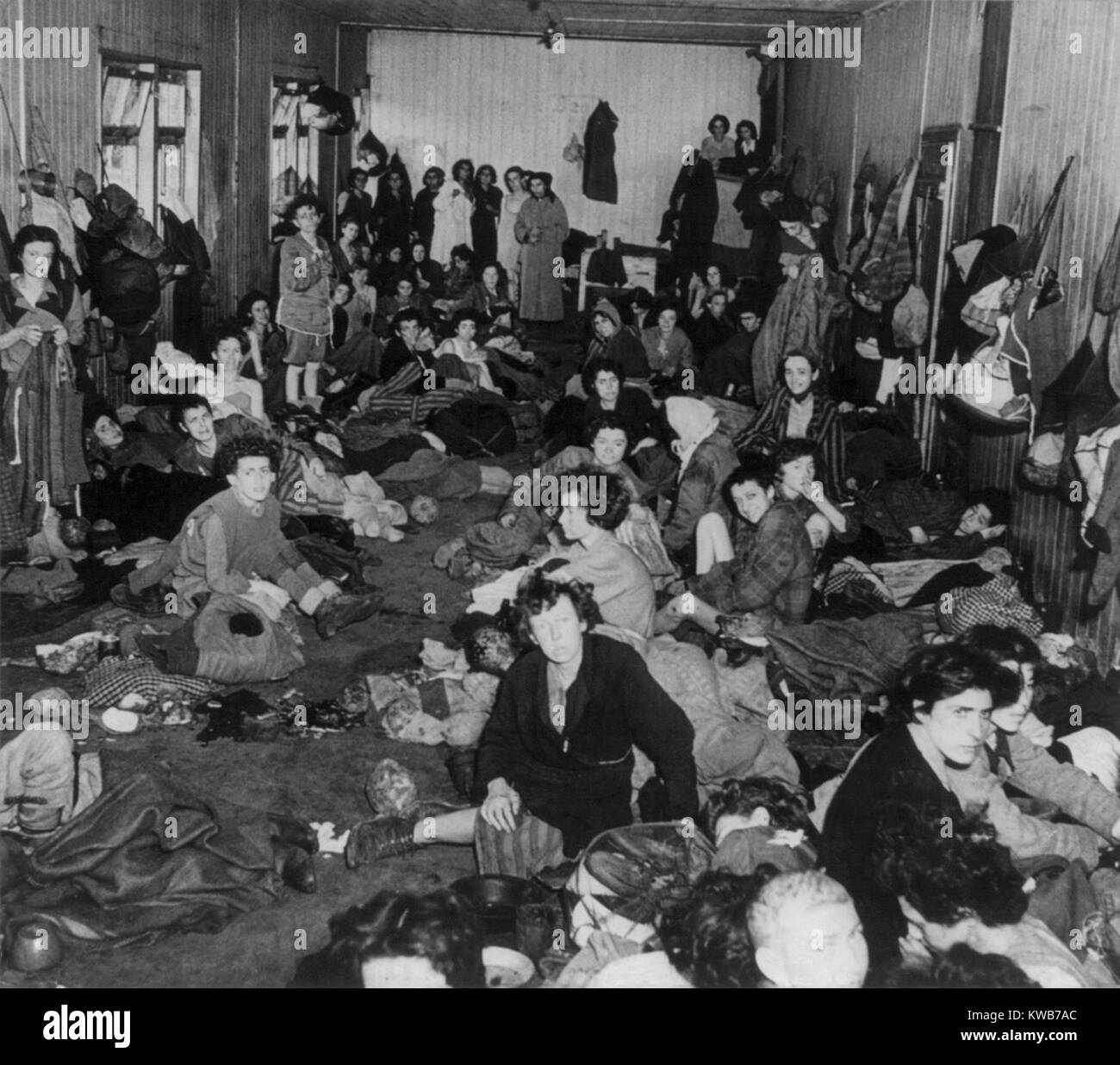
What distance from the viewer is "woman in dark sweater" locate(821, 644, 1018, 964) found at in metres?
4.53

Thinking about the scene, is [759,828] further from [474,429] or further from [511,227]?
[511,227]

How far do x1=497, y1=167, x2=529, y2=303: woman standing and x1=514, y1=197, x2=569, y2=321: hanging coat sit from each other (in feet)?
1.03

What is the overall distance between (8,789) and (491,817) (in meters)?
1.75

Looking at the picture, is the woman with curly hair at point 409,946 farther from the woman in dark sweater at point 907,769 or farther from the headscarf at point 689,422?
the headscarf at point 689,422

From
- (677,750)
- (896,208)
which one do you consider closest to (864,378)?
(896,208)

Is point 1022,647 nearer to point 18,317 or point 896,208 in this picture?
point 18,317

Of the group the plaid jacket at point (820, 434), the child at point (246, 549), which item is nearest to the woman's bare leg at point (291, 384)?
the plaid jacket at point (820, 434)

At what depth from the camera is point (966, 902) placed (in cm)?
432

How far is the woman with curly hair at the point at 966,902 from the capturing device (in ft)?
14.1

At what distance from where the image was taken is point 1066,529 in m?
7.99

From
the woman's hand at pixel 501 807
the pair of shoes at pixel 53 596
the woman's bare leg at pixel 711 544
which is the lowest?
the pair of shoes at pixel 53 596

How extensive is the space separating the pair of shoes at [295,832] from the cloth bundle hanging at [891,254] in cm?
720

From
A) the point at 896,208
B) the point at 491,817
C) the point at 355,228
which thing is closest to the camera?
the point at 491,817

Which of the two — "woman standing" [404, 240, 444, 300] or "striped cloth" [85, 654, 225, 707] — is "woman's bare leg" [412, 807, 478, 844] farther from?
"woman standing" [404, 240, 444, 300]
